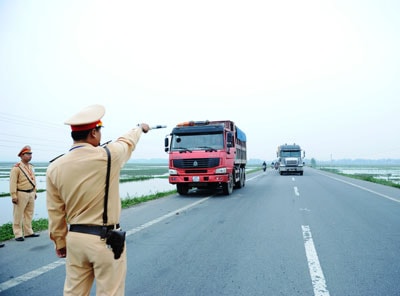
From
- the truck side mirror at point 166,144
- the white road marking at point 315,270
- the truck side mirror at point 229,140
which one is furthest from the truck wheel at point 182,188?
the white road marking at point 315,270

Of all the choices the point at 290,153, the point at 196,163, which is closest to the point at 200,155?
the point at 196,163

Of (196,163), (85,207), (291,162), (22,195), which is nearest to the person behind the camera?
(85,207)

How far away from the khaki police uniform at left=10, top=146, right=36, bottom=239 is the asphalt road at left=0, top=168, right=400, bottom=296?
31 centimetres

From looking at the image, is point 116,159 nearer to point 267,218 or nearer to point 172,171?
point 267,218

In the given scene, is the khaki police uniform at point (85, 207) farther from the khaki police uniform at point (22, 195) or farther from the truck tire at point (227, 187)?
the truck tire at point (227, 187)

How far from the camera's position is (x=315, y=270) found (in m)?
4.26

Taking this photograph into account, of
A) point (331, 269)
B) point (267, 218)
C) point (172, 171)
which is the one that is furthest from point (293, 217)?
point (172, 171)

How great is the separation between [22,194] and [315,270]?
575 centimetres

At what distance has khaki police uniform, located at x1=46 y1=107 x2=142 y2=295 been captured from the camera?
2.13m

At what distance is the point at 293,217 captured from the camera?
8.16 meters

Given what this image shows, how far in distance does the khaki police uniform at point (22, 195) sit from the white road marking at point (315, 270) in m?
5.57

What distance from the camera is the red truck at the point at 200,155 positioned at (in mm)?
12281

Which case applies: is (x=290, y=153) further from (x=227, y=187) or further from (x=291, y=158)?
(x=227, y=187)

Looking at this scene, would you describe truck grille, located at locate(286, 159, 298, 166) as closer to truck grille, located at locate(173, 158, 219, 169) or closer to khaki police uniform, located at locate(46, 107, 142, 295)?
truck grille, located at locate(173, 158, 219, 169)
